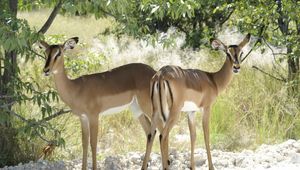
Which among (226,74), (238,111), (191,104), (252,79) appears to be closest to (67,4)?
(191,104)

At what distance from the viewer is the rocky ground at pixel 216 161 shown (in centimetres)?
747

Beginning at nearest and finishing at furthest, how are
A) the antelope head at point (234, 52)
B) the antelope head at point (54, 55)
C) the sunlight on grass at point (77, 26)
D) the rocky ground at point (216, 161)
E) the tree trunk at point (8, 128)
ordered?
the antelope head at point (54, 55) → the antelope head at point (234, 52) → the rocky ground at point (216, 161) → the tree trunk at point (8, 128) → the sunlight on grass at point (77, 26)

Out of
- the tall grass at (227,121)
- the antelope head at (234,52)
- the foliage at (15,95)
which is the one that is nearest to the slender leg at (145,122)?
the tall grass at (227,121)

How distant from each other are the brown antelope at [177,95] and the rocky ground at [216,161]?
1.77 feet

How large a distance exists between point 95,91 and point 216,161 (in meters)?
1.76

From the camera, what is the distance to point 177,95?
6875 millimetres

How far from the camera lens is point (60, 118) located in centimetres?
895

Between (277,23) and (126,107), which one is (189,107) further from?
(277,23)

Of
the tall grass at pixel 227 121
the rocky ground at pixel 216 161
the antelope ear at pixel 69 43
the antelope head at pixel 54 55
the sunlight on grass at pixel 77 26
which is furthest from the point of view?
the sunlight on grass at pixel 77 26

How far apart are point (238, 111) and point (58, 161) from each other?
129 inches

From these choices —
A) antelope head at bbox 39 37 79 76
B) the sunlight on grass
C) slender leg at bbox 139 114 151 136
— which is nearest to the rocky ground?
slender leg at bbox 139 114 151 136

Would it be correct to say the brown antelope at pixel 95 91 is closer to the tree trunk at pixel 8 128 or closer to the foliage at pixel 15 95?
the foliage at pixel 15 95

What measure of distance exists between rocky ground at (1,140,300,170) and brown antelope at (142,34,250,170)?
539 millimetres

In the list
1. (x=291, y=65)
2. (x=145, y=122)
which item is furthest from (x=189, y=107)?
(x=291, y=65)
